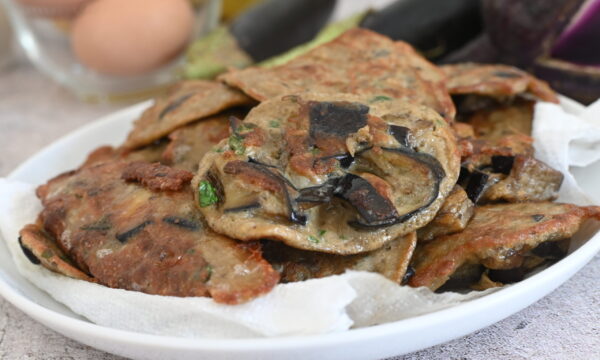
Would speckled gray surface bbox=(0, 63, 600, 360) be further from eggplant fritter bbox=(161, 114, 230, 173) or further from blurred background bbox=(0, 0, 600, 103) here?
blurred background bbox=(0, 0, 600, 103)

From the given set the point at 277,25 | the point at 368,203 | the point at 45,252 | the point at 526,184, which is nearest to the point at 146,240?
the point at 45,252

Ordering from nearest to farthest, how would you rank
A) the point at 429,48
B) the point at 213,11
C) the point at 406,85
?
the point at 406,85 < the point at 429,48 < the point at 213,11

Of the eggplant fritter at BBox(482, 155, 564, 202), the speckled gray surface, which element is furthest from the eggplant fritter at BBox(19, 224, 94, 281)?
the eggplant fritter at BBox(482, 155, 564, 202)

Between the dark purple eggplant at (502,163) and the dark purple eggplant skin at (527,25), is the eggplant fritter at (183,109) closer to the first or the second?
the dark purple eggplant at (502,163)

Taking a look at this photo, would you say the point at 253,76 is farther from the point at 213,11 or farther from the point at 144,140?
the point at 213,11

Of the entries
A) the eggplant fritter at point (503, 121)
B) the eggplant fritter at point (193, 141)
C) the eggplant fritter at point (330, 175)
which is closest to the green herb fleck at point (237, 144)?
the eggplant fritter at point (330, 175)

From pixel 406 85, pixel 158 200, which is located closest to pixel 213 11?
pixel 406 85
